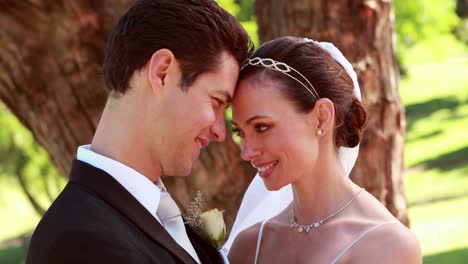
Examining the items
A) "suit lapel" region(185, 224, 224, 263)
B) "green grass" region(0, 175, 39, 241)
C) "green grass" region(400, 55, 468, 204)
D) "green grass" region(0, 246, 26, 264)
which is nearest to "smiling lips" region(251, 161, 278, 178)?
"suit lapel" region(185, 224, 224, 263)

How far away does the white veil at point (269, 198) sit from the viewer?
3855mm

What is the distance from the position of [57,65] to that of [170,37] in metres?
1.96

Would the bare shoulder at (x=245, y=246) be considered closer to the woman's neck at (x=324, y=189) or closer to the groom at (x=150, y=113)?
the woman's neck at (x=324, y=189)

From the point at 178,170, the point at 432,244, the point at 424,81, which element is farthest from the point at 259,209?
the point at 424,81

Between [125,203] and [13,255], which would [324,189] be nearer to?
[125,203]

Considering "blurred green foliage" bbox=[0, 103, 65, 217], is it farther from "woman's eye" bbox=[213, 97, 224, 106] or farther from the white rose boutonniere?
"woman's eye" bbox=[213, 97, 224, 106]

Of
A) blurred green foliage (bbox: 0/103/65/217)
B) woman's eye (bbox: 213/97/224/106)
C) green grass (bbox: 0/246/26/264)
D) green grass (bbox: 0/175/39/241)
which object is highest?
woman's eye (bbox: 213/97/224/106)

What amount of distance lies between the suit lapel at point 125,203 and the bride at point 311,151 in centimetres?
70

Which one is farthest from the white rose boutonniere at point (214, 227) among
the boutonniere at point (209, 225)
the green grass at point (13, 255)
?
the green grass at point (13, 255)

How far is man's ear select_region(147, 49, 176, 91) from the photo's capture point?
297cm

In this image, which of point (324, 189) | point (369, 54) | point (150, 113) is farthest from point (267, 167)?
point (369, 54)

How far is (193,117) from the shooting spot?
3078mm

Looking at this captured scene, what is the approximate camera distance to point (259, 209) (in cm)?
434

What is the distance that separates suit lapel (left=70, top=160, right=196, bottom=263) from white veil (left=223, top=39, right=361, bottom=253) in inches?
41.9
